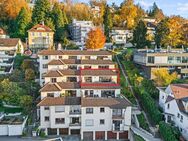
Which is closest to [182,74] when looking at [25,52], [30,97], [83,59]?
[83,59]

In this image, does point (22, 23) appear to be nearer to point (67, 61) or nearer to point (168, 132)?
point (67, 61)

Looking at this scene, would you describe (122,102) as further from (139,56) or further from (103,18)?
(103,18)

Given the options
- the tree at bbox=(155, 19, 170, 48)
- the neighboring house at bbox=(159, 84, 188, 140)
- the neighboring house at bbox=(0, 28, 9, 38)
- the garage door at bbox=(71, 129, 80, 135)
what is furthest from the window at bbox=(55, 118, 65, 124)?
the neighboring house at bbox=(0, 28, 9, 38)

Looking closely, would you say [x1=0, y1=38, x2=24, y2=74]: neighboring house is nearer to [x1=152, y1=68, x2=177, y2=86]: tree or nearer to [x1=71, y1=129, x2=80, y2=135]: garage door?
[x1=71, y1=129, x2=80, y2=135]: garage door

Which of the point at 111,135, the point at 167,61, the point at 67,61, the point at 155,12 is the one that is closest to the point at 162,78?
the point at 167,61

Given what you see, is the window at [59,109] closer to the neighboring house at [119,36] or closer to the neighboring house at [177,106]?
the neighboring house at [177,106]
